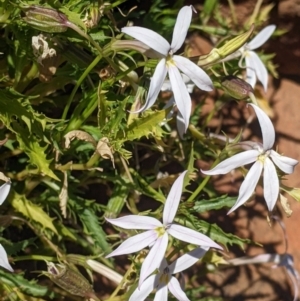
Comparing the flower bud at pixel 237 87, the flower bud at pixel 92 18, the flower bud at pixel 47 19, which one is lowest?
the flower bud at pixel 237 87

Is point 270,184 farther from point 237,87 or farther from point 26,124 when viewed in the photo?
point 26,124

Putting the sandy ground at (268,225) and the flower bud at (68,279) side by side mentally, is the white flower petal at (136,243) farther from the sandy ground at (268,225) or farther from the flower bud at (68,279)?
the sandy ground at (268,225)

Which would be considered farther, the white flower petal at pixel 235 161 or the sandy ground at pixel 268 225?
the sandy ground at pixel 268 225

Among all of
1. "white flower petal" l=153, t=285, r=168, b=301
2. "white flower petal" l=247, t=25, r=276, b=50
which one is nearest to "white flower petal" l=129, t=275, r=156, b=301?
"white flower petal" l=153, t=285, r=168, b=301

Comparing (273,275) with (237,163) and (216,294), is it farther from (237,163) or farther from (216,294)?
(237,163)

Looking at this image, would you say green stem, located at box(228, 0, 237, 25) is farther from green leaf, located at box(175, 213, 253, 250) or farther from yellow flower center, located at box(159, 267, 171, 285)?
yellow flower center, located at box(159, 267, 171, 285)

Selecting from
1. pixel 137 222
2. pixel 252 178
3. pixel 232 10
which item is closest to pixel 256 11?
pixel 232 10

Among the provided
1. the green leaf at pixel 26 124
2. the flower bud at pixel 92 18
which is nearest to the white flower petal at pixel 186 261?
the green leaf at pixel 26 124
